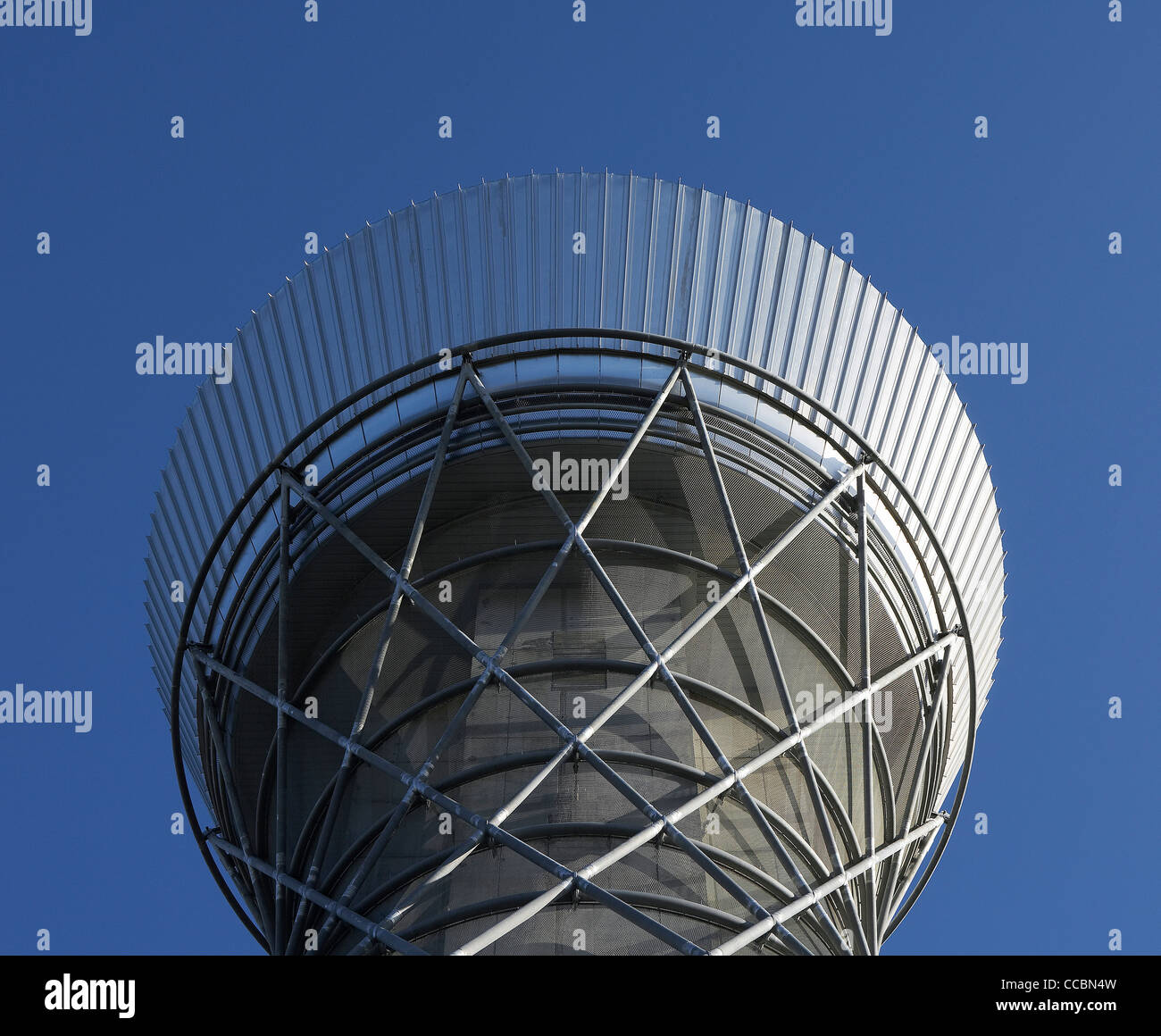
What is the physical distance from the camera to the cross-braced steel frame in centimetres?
2017

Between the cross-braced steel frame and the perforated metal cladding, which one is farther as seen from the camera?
the perforated metal cladding

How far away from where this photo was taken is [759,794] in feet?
74.4

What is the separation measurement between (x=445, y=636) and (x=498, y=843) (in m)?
3.48

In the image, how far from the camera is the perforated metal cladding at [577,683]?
2145 cm

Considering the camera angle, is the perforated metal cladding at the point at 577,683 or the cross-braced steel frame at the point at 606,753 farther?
the perforated metal cladding at the point at 577,683

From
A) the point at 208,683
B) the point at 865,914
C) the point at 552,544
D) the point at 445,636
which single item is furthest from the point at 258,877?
the point at 865,914

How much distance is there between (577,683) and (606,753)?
1.13m

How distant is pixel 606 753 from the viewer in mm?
21719

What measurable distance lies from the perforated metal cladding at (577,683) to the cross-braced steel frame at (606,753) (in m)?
0.18

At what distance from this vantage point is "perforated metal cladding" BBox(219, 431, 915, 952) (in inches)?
845

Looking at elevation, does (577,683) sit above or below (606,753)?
above

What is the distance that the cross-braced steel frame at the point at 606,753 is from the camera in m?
20.2

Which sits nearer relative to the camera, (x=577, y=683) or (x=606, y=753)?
(x=606, y=753)

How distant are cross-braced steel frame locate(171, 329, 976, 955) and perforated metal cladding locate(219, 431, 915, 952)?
18 cm
